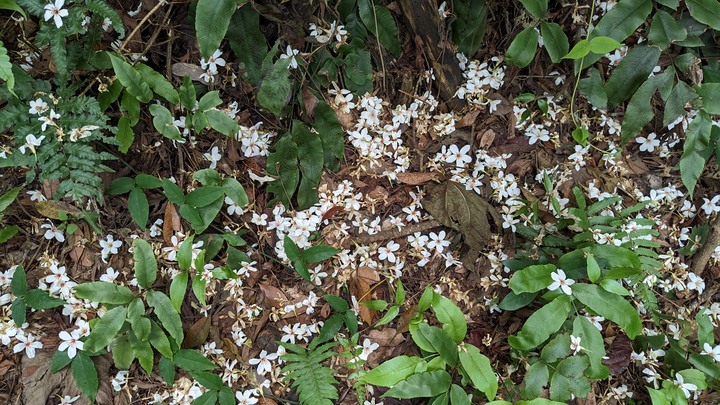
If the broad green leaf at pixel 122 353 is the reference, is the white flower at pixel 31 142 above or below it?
above

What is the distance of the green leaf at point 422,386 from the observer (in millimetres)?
2277

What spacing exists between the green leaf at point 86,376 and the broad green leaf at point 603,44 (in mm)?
2533

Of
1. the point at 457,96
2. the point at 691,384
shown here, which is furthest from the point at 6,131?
the point at 691,384

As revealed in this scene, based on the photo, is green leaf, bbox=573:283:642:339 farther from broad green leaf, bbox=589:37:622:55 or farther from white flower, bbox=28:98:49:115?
white flower, bbox=28:98:49:115

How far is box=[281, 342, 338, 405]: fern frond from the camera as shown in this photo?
2314 mm

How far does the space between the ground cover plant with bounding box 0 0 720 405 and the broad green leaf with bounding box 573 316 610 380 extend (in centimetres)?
1

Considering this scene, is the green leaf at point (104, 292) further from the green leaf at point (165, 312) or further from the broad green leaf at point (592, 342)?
the broad green leaf at point (592, 342)

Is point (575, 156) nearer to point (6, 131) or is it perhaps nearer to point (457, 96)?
point (457, 96)

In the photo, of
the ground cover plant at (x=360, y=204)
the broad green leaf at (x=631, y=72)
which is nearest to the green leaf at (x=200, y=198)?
the ground cover plant at (x=360, y=204)

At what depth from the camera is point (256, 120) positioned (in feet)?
8.52

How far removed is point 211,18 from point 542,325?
6.10 ft

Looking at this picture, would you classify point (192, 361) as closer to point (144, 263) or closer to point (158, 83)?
point (144, 263)

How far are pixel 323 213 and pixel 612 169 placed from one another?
1.54 m

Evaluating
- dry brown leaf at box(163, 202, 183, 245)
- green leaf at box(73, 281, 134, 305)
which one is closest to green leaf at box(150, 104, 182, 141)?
dry brown leaf at box(163, 202, 183, 245)
